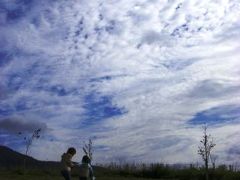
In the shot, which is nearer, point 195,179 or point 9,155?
point 195,179

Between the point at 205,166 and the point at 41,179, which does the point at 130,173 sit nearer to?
the point at 205,166

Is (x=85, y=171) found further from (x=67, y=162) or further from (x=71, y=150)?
(x=71, y=150)

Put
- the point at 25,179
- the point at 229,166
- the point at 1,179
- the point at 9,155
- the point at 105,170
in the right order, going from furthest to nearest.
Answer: the point at 9,155, the point at 105,170, the point at 229,166, the point at 25,179, the point at 1,179

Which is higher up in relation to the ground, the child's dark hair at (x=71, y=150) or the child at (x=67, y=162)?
the child's dark hair at (x=71, y=150)

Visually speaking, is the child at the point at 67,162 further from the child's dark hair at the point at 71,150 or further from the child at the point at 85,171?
the child at the point at 85,171

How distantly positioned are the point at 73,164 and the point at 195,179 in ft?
85.1

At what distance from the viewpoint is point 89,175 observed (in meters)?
23.5

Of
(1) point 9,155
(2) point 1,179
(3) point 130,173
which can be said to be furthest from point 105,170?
(1) point 9,155

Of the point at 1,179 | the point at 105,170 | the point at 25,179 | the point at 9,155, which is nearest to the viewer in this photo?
the point at 1,179

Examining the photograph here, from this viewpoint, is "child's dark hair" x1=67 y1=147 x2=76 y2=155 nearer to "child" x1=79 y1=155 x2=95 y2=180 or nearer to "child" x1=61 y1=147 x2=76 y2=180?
"child" x1=61 y1=147 x2=76 y2=180

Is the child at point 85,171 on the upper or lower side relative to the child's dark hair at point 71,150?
lower

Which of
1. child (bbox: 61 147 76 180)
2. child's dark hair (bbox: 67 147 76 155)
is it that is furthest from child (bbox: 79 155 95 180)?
child's dark hair (bbox: 67 147 76 155)

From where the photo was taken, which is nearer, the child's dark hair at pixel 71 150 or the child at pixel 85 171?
the child's dark hair at pixel 71 150

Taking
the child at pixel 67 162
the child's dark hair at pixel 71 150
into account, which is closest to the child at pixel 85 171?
the child at pixel 67 162
